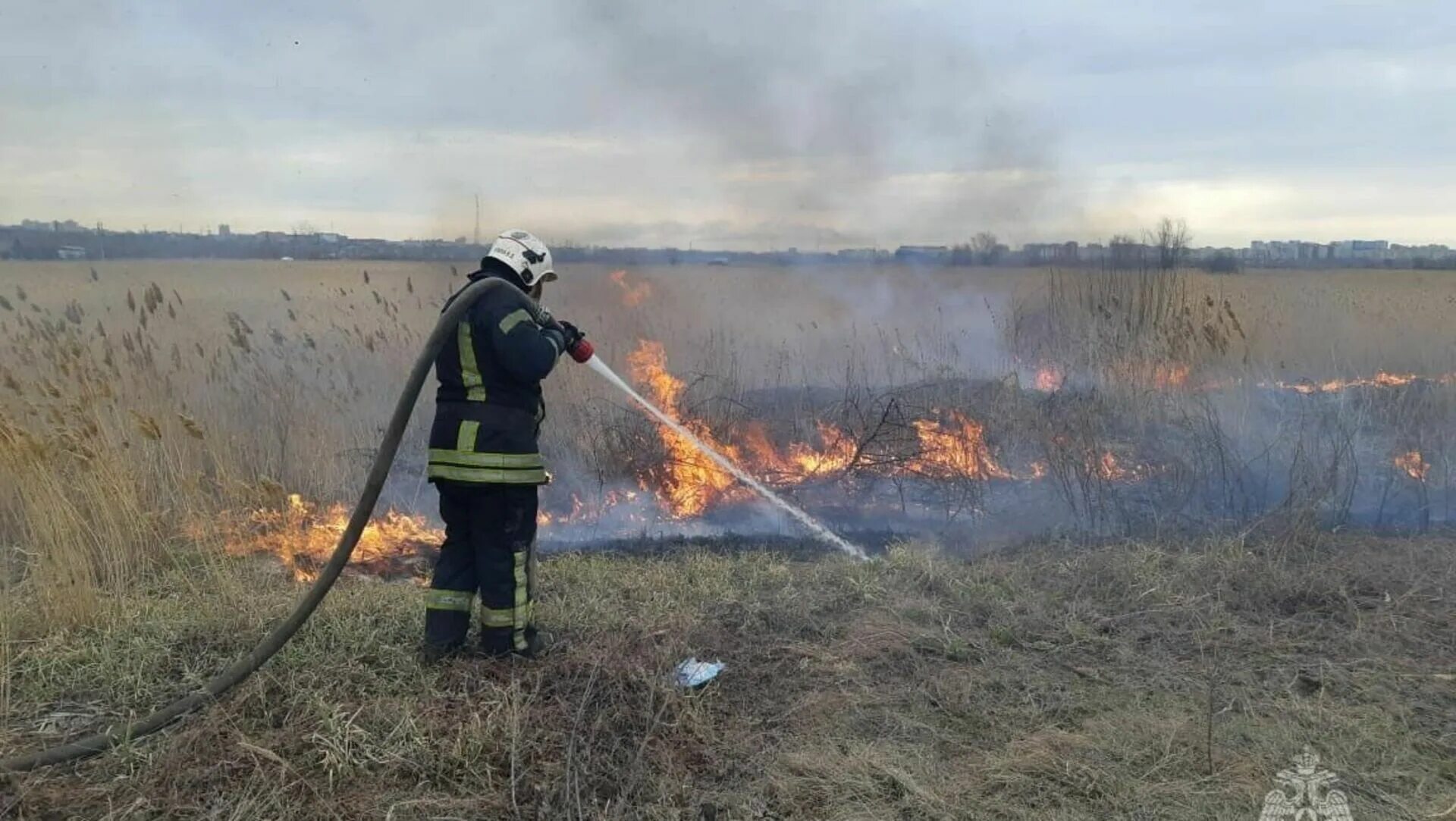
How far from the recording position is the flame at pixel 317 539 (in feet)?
18.7

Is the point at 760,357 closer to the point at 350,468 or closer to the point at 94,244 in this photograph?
the point at 350,468

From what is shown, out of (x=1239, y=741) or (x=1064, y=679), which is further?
(x=1064, y=679)

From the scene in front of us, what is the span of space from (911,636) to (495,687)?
2110 millimetres

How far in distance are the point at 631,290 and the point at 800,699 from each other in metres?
9.45

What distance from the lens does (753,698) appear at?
3.93 m

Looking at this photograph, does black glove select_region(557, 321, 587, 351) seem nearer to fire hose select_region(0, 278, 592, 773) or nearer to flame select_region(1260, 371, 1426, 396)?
fire hose select_region(0, 278, 592, 773)

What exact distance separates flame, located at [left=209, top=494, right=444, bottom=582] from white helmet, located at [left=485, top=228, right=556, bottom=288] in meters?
2.56

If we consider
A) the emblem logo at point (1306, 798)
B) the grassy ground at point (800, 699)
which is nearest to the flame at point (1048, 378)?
the grassy ground at point (800, 699)

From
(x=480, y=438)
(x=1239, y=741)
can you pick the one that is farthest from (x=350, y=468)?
(x=1239, y=741)

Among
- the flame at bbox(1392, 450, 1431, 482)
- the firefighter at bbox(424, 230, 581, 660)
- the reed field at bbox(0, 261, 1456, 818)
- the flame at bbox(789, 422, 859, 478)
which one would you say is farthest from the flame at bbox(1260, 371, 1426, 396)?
the firefighter at bbox(424, 230, 581, 660)

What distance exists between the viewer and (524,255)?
4.09 m

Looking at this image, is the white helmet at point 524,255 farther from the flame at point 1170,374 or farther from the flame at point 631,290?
the flame at point 631,290

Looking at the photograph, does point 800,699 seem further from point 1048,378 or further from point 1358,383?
point 1358,383

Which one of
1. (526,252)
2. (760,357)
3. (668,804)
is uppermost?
(526,252)
